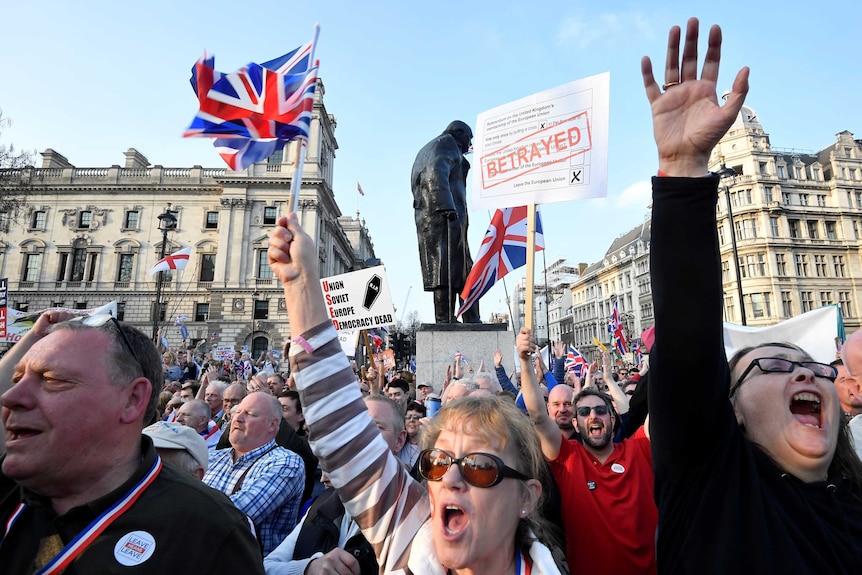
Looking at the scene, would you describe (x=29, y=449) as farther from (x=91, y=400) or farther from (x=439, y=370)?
(x=439, y=370)

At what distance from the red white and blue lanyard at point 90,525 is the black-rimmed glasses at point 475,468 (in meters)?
1.00

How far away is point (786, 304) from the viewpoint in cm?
4847

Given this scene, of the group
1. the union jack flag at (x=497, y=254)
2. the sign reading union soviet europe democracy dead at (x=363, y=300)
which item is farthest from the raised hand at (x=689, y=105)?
the union jack flag at (x=497, y=254)

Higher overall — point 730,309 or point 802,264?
point 802,264

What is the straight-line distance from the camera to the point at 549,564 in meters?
1.60

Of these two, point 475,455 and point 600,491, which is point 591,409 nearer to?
point 600,491

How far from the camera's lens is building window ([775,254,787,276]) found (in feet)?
161

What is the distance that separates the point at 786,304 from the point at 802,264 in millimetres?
5142

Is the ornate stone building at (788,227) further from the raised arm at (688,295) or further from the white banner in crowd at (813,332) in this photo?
the raised arm at (688,295)

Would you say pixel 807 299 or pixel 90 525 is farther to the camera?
pixel 807 299

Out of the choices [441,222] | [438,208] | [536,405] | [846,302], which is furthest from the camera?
[846,302]


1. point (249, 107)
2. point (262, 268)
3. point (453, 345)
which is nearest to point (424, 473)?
point (249, 107)

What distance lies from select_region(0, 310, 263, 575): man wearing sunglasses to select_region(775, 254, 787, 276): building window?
2328 inches

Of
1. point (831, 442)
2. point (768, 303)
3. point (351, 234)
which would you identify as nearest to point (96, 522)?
point (831, 442)
